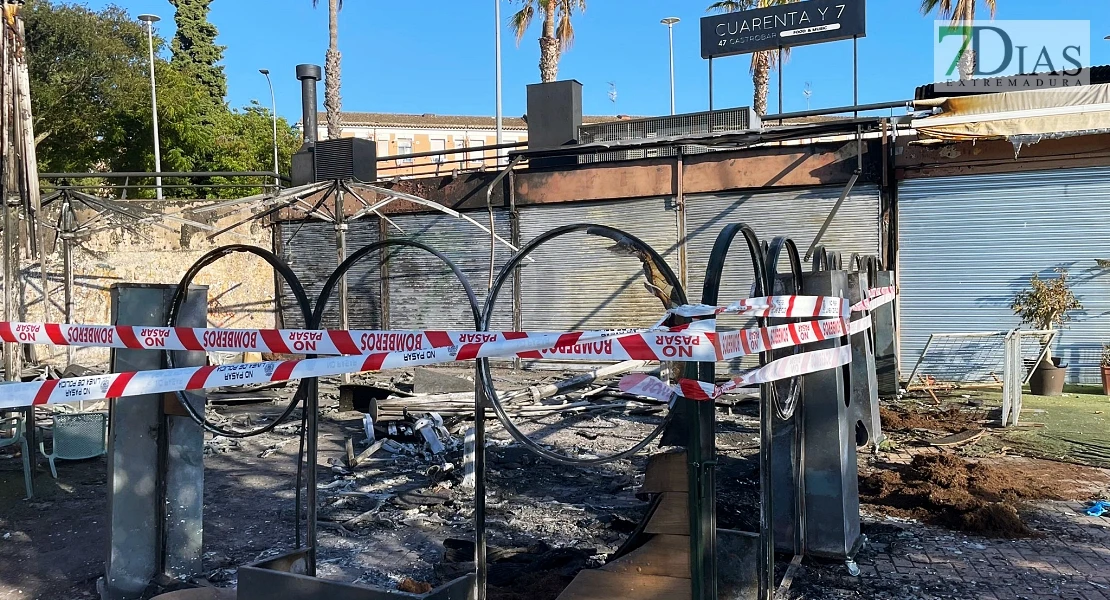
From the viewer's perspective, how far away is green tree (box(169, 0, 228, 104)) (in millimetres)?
43094

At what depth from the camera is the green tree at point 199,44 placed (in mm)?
43094

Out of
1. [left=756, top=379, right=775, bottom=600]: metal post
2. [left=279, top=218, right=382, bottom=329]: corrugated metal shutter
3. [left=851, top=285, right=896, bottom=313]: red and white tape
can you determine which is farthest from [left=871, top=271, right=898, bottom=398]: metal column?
[left=279, top=218, right=382, bottom=329]: corrugated metal shutter

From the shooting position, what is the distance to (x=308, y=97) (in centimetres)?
1917

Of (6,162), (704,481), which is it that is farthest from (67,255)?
(704,481)

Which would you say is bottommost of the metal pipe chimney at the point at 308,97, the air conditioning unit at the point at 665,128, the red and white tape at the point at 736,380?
the red and white tape at the point at 736,380

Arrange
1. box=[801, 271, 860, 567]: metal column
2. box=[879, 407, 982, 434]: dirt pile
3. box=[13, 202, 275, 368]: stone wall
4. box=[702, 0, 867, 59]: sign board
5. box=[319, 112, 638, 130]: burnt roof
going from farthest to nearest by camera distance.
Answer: box=[319, 112, 638, 130]: burnt roof → box=[702, 0, 867, 59]: sign board → box=[13, 202, 275, 368]: stone wall → box=[879, 407, 982, 434]: dirt pile → box=[801, 271, 860, 567]: metal column

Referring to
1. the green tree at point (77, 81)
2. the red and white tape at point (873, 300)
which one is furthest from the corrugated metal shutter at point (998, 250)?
the green tree at point (77, 81)

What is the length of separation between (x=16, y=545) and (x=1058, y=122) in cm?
1340

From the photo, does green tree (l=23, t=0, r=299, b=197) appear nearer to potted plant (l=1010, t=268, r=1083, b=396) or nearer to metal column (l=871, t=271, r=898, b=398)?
metal column (l=871, t=271, r=898, b=398)

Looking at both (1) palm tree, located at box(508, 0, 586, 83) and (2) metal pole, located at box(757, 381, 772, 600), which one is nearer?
(2) metal pole, located at box(757, 381, 772, 600)

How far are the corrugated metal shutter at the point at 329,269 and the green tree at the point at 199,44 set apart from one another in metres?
27.6

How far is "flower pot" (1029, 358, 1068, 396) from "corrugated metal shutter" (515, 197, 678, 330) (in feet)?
20.1

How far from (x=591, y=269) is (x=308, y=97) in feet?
27.2

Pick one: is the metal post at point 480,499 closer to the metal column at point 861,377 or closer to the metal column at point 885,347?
the metal column at point 861,377
